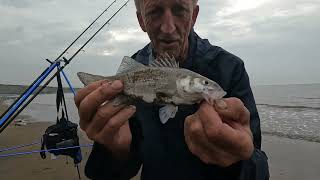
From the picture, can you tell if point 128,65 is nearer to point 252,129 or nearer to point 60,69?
point 252,129

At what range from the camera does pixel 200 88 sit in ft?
8.65

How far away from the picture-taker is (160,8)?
320 centimetres

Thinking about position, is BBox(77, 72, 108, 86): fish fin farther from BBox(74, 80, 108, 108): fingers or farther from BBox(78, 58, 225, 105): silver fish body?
BBox(74, 80, 108, 108): fingers

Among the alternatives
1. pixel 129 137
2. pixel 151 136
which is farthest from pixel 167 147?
pixel 129 137

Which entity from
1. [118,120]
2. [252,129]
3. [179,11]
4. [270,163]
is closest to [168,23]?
[179,11]

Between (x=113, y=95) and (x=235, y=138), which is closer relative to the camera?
(x=235, y=138)

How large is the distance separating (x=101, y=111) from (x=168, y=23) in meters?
1.08

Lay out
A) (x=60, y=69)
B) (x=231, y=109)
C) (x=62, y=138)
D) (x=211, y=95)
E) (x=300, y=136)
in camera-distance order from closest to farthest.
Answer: (x=231, y=109), (x=211, y=95), (x=62, y=138), (x=60, y=69), (x=300, y=136)

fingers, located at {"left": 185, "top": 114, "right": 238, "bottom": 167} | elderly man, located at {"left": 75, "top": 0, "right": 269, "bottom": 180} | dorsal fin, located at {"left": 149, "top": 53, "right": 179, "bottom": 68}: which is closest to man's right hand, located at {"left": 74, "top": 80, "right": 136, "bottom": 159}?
elderly man, located at {"left": 75, "top": 0, "right": 269, "bottom": 180}

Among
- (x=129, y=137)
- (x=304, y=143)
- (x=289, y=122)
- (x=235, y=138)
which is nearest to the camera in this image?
(x=235, y=138)

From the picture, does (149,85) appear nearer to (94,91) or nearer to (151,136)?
(94,91)

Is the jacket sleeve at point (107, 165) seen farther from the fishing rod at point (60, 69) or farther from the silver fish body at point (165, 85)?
the fishing rod at point (60, 69)

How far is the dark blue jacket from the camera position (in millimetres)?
3268

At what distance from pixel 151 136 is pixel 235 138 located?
1324 millimetres
